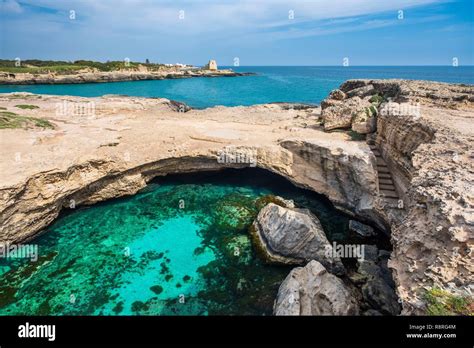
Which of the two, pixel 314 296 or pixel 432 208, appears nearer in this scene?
pixel 432 208

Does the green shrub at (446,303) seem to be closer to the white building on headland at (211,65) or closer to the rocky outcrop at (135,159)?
the rocky outcrop at (135,159)

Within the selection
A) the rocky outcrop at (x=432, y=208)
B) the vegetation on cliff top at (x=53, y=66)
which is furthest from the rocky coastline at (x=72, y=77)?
the rocky outcrop at (x=432, y=208)

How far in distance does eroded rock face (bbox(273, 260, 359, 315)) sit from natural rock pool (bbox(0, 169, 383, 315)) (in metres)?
1.18

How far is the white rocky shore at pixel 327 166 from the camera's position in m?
8.01

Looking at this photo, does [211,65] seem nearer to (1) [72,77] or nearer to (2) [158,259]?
(1) [72,77]

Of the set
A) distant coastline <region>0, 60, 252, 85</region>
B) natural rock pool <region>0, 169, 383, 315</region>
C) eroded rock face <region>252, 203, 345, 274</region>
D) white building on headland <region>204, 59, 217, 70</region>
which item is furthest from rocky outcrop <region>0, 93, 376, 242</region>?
white building on headland <region>204, 59, 217, 70</region>

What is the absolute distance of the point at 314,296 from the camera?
1077cm

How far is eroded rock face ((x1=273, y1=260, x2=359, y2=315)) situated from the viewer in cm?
1041

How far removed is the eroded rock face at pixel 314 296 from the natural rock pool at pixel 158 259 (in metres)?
1.18

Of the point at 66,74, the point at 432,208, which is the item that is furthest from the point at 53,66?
the point at 432,208

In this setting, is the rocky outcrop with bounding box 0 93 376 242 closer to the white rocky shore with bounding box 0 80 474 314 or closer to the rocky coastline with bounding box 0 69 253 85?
the white rocky shore with bounding box 0 80 474 314

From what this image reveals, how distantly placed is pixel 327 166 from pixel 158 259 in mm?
10998
